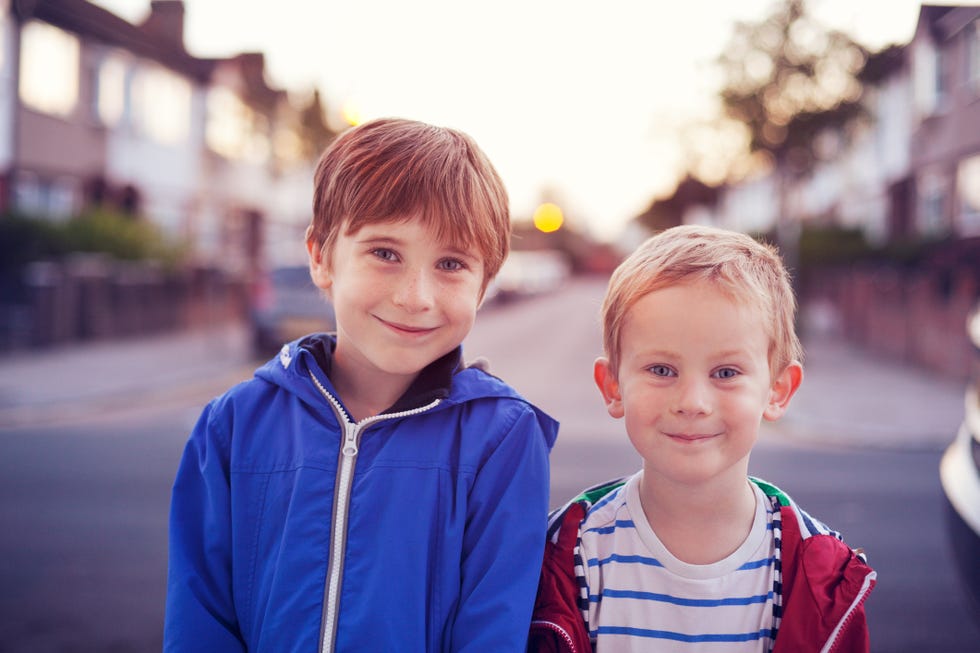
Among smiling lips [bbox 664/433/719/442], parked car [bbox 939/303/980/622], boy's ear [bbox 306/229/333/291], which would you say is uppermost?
boy's ear [bbox 306/229/333/291]

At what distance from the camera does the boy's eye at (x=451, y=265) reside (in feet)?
6.55

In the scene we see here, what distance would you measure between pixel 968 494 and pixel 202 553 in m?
2.67

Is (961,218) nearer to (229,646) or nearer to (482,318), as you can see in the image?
(482,318)

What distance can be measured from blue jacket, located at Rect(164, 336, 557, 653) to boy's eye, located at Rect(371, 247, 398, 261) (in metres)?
0.25

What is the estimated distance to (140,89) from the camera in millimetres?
25828

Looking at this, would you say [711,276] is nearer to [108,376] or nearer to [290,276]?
[108,376]

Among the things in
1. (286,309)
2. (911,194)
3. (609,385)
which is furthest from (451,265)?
(911,194)

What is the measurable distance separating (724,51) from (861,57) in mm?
2082

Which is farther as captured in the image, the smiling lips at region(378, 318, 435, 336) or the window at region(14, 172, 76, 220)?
the window at region(14, 172, 76, 220)

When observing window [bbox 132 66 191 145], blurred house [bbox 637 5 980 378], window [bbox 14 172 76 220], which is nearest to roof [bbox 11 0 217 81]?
window [bbox 132 66 191 145]

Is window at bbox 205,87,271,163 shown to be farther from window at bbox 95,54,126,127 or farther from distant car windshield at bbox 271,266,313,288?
distant car windshield at bbox 271,266,313,288

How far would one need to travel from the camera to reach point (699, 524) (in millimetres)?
1912

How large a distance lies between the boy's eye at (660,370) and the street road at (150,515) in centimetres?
40

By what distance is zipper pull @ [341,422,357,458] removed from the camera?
1910 mm
